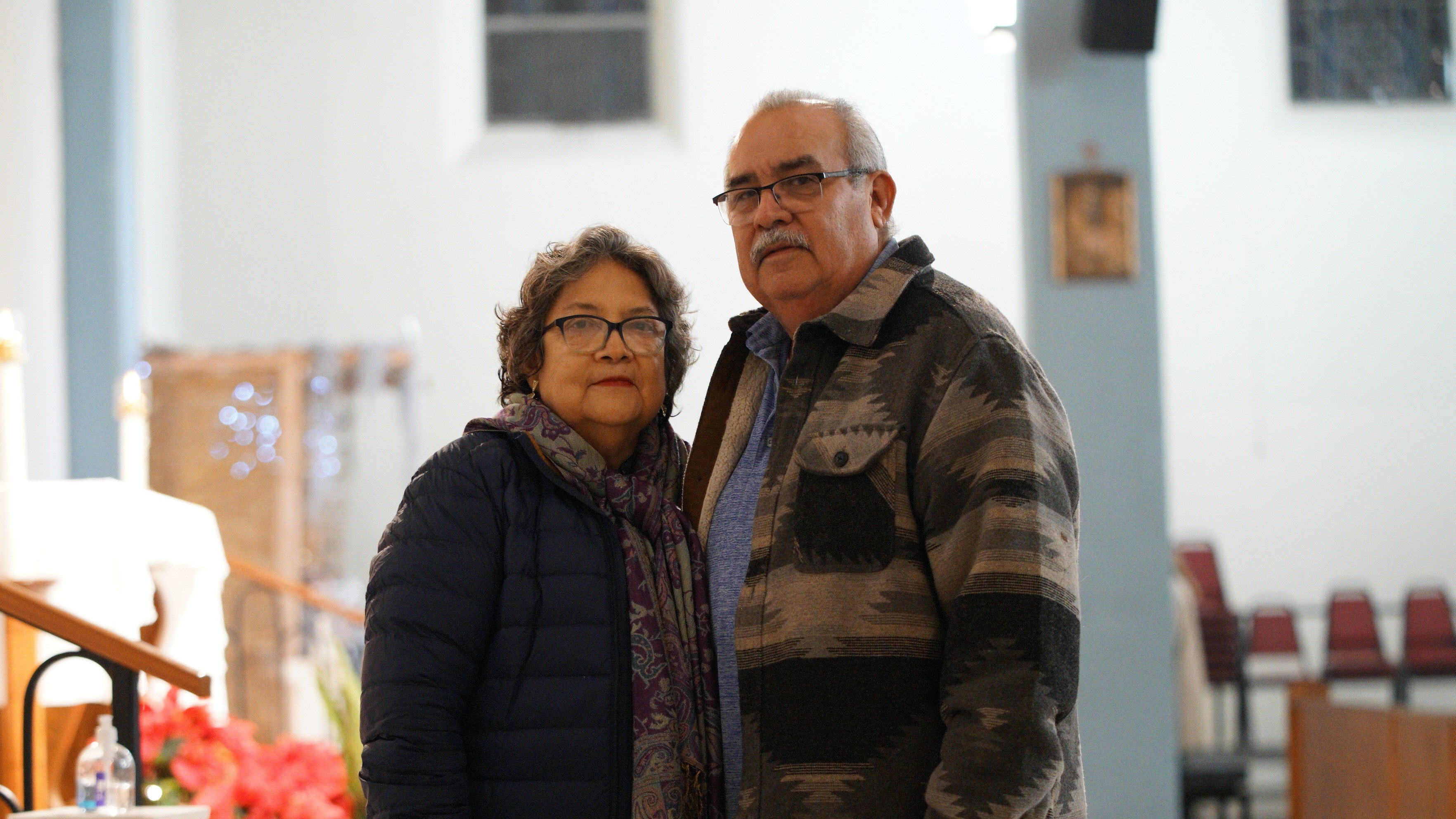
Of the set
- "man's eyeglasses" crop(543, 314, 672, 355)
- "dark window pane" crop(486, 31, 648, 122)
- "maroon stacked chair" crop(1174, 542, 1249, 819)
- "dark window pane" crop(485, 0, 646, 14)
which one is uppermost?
"dark window pane" crop(485, 0, 646, 14)

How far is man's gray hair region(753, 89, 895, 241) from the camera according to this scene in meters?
1.80

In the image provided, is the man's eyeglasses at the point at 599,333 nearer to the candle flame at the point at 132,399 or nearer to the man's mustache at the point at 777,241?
the man's mustache at the point at 777,241

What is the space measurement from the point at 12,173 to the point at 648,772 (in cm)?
493

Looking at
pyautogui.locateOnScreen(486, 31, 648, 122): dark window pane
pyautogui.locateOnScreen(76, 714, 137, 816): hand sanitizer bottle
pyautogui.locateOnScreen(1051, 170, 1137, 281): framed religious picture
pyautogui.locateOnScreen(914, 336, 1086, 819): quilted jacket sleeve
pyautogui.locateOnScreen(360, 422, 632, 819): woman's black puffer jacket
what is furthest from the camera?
pyautogui.locateOnScreen(486, 31, 648, 122): dark window pane

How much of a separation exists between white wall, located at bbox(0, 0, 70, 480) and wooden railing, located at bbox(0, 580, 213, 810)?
3.57 meters

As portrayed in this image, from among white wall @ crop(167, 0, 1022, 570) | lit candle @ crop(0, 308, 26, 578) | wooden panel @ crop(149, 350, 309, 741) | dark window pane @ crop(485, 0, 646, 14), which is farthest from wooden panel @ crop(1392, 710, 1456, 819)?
dark window pane @ crop(485, 0, 646, 14)

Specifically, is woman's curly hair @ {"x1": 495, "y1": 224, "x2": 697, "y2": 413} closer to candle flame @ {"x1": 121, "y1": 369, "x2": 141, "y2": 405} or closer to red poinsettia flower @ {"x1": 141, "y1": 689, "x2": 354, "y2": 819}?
red poinsettia flower @ {"x1": 141, "y1": 689, "x2": 354, "y2": 819}

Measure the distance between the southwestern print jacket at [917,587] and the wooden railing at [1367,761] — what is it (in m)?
3.54

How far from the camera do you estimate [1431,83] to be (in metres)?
9.16

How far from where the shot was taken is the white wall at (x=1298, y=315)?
29.1 feet

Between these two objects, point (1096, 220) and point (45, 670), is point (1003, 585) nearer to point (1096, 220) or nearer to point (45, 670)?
point (45, 670)

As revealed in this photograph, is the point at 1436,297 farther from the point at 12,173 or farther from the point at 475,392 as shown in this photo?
the point at 12,173

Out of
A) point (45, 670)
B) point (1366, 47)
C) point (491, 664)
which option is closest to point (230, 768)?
point (45, 670)

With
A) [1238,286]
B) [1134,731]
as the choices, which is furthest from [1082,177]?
[1238,286]
